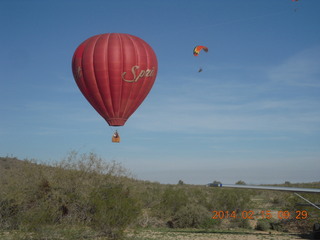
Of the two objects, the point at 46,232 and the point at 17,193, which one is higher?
the point at 17,193

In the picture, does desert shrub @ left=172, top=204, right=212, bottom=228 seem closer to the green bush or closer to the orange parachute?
the green bush

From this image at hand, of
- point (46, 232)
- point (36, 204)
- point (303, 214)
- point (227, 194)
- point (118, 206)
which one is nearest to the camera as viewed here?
point (46, 232)

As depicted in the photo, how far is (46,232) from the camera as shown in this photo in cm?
2181

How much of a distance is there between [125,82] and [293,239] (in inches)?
701

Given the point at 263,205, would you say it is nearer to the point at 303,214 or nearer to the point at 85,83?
the point at 303,214

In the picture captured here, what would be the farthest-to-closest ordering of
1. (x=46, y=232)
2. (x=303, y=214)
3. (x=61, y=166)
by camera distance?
1. (x=303, y=214)
2. (x=61, y=166)
3. (x=46, y=232)

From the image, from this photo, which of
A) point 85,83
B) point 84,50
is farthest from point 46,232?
point 84,50

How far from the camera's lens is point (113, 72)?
2712 cm

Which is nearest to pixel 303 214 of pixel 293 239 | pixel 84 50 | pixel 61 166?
pixel 293 239

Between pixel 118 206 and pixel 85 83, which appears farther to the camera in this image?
pixel 85 83

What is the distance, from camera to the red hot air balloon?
2716 centimetres

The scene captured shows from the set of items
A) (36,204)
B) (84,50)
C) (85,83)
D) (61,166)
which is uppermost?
(84,50)
